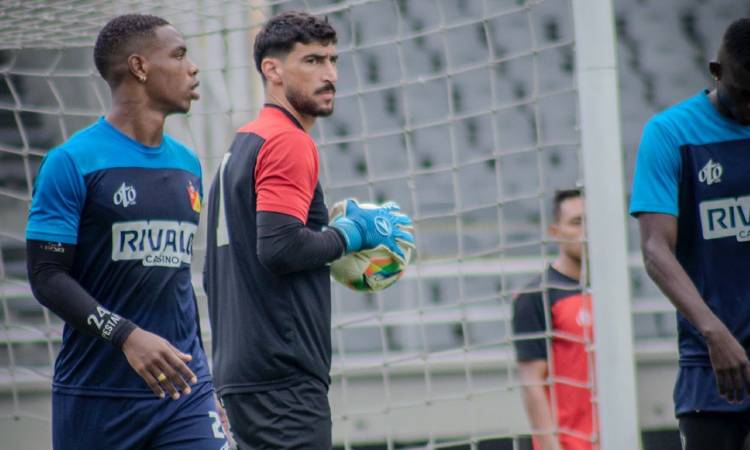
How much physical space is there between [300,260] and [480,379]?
3.75m

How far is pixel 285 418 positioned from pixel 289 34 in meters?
1.08

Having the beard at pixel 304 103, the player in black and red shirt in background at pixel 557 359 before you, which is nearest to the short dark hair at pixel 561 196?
the player in black and red shirt in background at pixel 557 359

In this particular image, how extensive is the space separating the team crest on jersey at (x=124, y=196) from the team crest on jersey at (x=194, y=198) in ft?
0.63

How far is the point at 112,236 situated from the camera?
3344 mm

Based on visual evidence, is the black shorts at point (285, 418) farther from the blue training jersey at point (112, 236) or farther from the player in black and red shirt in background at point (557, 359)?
the player in black and red shirt in background at point (557, 359)

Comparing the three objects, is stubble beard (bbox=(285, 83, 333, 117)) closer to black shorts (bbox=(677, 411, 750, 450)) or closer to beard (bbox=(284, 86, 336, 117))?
beard (bbox=(284, 86, 336, 117))

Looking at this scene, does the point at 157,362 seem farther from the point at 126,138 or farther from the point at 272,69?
the point at 272,69

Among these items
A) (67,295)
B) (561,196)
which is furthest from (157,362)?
(561,196)

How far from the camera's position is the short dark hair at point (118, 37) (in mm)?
3494

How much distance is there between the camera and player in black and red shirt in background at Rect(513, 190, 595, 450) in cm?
441

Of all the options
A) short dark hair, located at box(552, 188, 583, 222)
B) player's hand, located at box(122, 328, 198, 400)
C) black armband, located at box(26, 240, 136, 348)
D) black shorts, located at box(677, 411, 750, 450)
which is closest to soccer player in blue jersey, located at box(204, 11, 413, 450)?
player's hand, located at box(122, 328, 198, 400)

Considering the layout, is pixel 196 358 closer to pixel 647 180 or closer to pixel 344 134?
pixel 647 180

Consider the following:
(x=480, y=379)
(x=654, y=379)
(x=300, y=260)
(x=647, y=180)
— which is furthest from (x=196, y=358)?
(x=654, y=379)

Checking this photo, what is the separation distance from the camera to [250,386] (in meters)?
3.29
